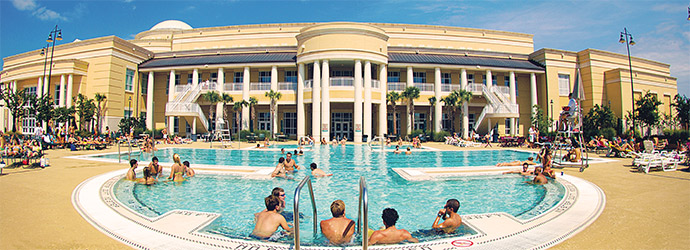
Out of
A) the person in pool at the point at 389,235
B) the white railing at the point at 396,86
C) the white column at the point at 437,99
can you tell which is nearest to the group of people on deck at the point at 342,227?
the person in pool at the point at 389,235

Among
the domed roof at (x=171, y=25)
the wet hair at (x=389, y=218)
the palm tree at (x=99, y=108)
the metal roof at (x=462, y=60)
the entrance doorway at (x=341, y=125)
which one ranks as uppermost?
the domed roof at (x=171, y=25)

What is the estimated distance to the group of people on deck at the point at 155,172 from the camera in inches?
369

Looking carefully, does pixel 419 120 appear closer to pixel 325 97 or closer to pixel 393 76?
pixel 393 76

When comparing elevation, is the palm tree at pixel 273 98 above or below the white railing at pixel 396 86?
below

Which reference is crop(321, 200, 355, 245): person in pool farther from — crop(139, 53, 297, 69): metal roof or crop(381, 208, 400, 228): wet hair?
crop(139, 53, 297, 69): metal roof

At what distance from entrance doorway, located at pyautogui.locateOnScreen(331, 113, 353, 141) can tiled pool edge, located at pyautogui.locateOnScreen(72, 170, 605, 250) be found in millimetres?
25745

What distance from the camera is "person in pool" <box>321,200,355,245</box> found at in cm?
458

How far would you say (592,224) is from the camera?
4.92 metres

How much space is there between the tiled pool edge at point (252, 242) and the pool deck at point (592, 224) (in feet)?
0.46

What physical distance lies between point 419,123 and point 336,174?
23506 mm

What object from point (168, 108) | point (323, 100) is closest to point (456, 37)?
point (323, 100)

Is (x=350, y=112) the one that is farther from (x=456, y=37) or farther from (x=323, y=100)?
(x=456, y=37)

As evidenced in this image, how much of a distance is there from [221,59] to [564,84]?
3710cm

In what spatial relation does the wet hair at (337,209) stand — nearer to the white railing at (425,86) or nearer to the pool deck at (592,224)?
the pool deck at (592,224)
